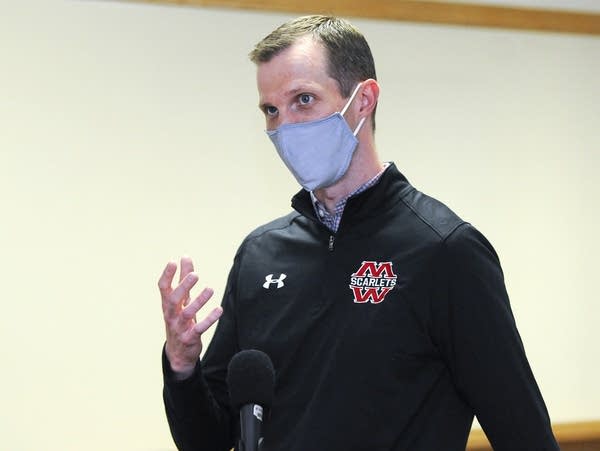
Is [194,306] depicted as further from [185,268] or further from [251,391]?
[251,391]

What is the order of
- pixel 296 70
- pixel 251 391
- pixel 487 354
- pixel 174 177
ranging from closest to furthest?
pixel 251 391 → pixel 487 354 → pixel 296 70 → pixel 174 177

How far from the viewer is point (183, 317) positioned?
1.67m

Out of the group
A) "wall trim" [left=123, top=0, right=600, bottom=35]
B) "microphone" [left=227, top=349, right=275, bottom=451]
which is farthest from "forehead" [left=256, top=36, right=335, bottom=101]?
"wall trim" [left=123, top=0, right=600, bottom=35]

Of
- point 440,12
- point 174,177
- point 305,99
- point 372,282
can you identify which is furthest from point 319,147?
point 440,12

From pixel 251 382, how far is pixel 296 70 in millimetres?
666

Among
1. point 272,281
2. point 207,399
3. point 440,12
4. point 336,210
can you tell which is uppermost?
point 440,12

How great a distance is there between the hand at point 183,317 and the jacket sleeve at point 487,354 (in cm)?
42

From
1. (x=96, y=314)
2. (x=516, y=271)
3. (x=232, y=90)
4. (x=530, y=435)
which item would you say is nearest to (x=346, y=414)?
(x=530, y=435)

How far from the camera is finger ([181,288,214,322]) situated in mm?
1603

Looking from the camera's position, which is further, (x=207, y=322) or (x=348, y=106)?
(x=348, y=106)

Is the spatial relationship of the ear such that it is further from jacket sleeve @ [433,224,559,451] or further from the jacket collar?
jacket sleeve @ [433,224,559,451]

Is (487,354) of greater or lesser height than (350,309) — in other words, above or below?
below

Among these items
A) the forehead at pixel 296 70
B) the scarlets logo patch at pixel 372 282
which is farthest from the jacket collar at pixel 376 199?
the forehead at pixel 296 70

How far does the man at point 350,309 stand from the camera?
162 cm
